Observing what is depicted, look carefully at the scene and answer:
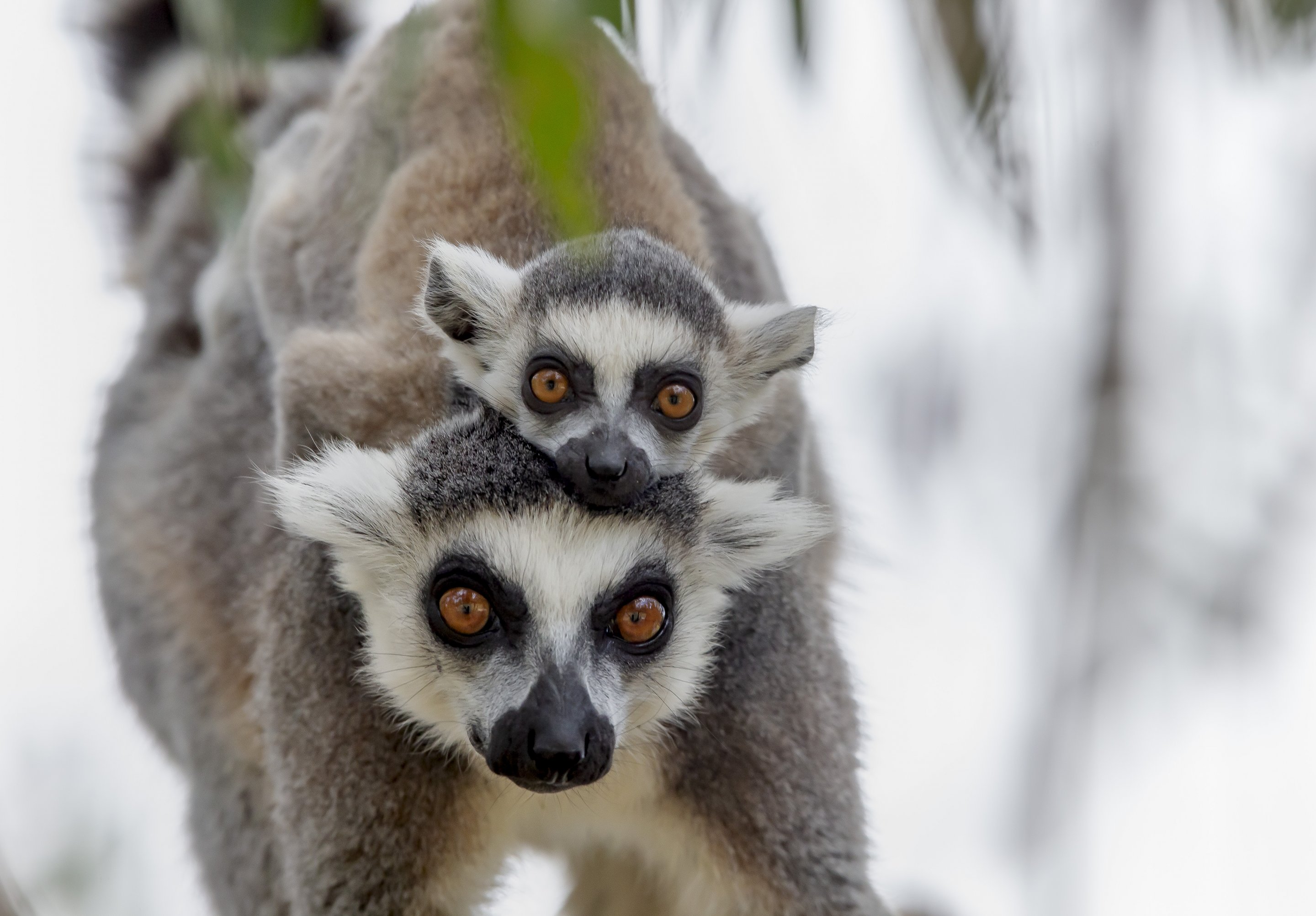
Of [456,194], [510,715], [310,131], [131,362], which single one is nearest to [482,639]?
[510,715]

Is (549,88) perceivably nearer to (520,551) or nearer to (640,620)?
(520,551)

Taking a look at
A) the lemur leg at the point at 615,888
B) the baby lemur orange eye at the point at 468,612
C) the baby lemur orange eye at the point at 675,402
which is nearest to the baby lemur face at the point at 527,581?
the baby lemur orange eye at the point at 468,612

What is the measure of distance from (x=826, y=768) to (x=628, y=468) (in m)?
0.84

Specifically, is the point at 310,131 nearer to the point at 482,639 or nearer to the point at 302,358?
the point at 302,358

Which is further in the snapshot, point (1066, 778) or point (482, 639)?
point (1066, 778)

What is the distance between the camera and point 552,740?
2383 millimetres

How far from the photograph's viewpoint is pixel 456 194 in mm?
3332

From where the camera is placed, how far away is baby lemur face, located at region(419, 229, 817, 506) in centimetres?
281

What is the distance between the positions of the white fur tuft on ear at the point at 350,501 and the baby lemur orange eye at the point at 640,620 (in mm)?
435

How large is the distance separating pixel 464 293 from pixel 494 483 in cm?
40

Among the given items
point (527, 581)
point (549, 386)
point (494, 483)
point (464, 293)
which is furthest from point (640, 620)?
point (464, 293)

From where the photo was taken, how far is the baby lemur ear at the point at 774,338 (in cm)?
300

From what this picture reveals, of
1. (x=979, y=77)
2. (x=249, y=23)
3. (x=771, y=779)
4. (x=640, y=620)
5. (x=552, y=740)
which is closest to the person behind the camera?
(x=249, y=23)

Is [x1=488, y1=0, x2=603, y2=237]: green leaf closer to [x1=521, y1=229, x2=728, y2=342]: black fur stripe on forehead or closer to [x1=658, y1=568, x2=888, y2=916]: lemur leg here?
[x1=521, y1=229, x2=728, y2=342]: black fur stripe on forehead
